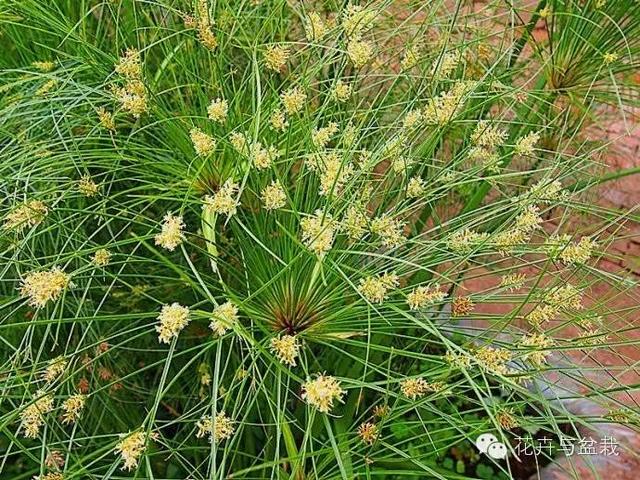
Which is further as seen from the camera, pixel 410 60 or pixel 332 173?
pixel 410 60

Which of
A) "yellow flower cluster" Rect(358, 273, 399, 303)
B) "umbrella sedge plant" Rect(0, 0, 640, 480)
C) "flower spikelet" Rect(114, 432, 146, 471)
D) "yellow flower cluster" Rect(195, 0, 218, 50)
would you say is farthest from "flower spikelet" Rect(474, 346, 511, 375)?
"yellow flower cluster" Rect(195, 0, 218, 50)

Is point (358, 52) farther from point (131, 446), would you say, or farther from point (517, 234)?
point (131, 446)

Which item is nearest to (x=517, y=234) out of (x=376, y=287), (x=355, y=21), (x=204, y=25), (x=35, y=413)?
(x=376, y=287)

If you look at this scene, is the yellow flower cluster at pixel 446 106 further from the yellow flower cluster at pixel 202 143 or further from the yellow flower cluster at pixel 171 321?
the yellow flower cluster at pixel 171 321

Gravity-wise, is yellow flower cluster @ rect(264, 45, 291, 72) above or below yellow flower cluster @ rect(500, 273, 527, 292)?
above

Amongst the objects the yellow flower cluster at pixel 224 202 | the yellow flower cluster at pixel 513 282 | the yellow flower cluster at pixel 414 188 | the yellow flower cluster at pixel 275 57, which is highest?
the yellow flower cluster at pixel 275 57

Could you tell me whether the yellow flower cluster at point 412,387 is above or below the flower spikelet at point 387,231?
below

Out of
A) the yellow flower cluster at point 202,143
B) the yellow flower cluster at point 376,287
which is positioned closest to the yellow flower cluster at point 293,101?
the yellow flower cluster at point 202,143

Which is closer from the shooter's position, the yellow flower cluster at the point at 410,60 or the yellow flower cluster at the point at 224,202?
the yellow flower cluster at the point at 224,202

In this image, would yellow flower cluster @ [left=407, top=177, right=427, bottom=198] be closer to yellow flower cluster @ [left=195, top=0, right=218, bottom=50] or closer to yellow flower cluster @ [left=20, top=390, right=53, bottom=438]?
yellow flower cluster @ [left=195, top=0, right=218, bottom=50]

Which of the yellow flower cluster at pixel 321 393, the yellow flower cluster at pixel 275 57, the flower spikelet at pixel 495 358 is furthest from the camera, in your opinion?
the yellow flower cluster at pixel 275 57

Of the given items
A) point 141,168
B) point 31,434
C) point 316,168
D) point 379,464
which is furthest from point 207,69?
point 379,464

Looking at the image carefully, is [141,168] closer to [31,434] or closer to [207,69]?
[207,69]

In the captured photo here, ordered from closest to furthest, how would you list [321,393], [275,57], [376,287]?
[321,393], [376,287], [275,57]
